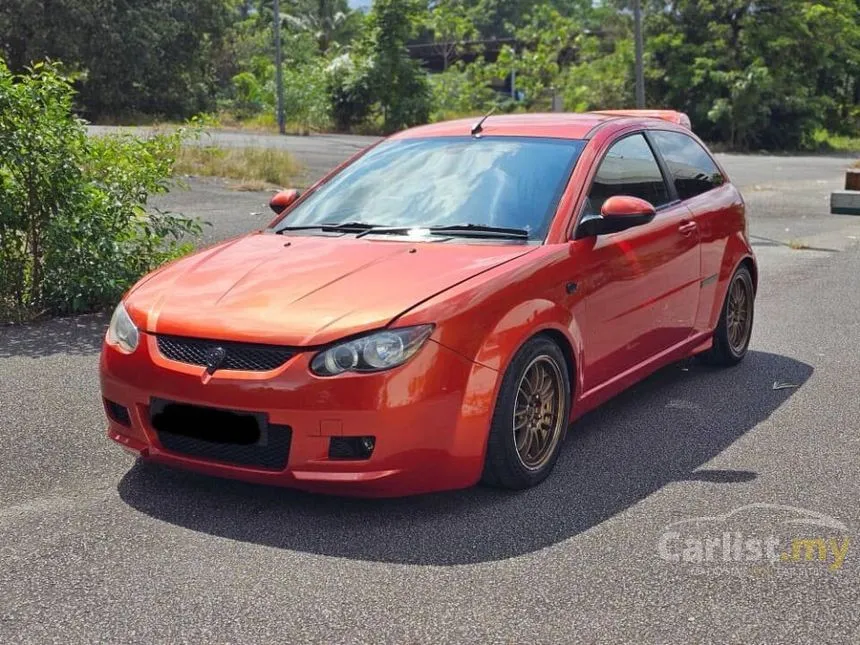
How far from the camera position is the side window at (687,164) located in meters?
6.45

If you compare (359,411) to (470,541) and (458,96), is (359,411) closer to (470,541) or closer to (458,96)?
(470,541)

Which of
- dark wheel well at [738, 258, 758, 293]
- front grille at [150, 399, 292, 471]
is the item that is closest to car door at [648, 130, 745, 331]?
dark wheel well at [738, 258, 758, 293]

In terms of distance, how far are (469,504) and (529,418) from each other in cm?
45

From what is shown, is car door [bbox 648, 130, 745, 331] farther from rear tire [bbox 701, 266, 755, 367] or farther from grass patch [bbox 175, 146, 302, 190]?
grass patch [bbox 175, 146, 302, 190]

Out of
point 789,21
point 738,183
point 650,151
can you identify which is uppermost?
point 789,21

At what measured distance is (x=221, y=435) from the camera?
4.30 metres

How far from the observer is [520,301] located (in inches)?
182

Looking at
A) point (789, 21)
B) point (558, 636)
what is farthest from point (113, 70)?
point (558, 636)

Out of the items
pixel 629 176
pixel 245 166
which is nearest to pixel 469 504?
pixel 629 176

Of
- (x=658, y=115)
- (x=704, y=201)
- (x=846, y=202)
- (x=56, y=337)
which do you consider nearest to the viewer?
(x=704, y=201)

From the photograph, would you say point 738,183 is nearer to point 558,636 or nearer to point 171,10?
point 558,636

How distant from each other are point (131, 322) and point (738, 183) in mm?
22284

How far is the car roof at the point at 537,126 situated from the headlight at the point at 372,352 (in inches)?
75.3

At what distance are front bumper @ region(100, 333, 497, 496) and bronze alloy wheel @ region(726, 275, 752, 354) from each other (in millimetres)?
3119
